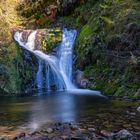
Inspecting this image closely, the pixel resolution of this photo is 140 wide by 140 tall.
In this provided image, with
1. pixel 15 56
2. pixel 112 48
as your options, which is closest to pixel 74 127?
pixel 112 48

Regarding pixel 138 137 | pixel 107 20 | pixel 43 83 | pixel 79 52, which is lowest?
pixel 138 137

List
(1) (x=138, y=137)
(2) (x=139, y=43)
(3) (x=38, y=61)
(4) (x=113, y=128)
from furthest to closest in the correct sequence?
(3) (x=38, y=61)
(2) (x=139, y=43)
(4) (x=113, y=128)
(1) (x=138, y=137)

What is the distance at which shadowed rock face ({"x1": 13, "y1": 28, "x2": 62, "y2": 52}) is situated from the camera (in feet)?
85.9

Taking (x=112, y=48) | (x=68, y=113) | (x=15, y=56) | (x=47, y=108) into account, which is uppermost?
(x=112, y=48)

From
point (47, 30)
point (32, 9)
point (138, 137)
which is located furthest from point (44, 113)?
point (32, 9)

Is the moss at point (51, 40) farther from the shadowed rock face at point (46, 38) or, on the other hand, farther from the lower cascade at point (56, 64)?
the lower cascade at point (56, 64)

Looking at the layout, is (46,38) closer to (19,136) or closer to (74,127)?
(74,127)

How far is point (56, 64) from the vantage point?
2520cm

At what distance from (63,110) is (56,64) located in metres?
8.67

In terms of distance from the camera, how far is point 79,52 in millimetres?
24734

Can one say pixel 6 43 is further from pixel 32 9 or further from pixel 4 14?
pixel 32 9

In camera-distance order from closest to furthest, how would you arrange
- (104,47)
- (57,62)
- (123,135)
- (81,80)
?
(123,135), (104,47), (81,80), (57,62)

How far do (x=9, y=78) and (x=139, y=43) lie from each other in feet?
24.5

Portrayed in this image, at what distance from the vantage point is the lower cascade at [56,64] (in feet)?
79.4
